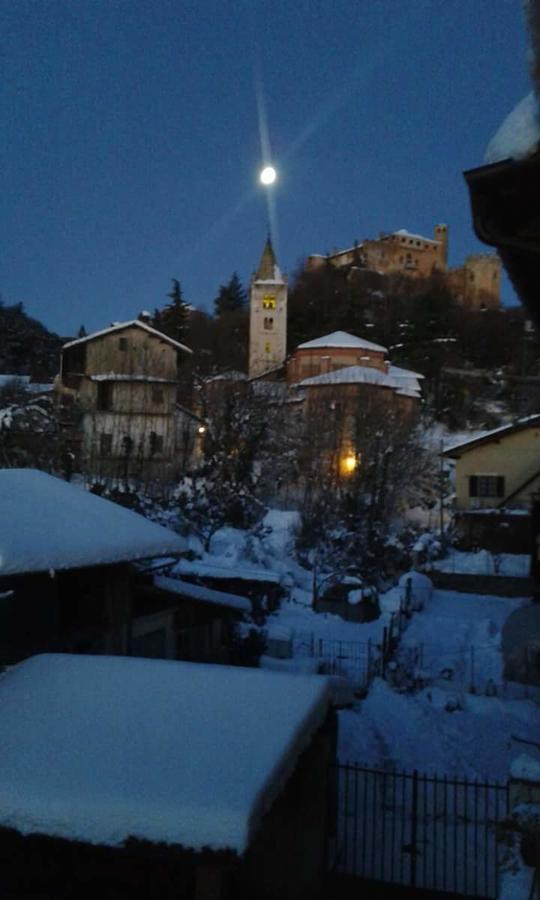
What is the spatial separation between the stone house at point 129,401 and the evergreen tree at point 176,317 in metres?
18.8

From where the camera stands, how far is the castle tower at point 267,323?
230 feet

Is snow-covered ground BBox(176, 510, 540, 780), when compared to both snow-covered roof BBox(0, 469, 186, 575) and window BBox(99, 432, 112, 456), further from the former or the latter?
window BBox(99, 432, 112, 456)

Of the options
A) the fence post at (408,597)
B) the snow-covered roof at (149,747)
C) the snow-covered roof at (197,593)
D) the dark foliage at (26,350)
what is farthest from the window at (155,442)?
the snow-covered roof at (149,747)

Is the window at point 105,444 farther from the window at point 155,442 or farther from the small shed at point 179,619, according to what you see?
the small shed at point 179,619

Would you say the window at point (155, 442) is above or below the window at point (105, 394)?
below

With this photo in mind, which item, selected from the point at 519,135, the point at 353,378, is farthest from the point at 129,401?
the point at 519,135

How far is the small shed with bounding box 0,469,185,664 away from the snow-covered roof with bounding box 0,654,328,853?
2.09 m

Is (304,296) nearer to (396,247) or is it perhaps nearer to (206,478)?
(396,247)

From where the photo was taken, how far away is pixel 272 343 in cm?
7094

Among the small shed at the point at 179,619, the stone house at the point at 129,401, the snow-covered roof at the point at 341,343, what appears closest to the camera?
the small shed at the point at 179,619

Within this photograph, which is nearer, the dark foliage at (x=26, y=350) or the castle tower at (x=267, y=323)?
the dark foliage at (x=26, y=350)

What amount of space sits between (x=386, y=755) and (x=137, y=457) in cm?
2668

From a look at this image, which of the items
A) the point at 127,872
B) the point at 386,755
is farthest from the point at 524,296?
the point at 386,755

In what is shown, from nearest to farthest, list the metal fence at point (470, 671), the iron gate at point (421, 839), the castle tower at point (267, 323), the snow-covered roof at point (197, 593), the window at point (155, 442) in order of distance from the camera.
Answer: the iron gate at point (421, 839) → the snow-covered roof at point (197, 593) → the metal fence at point (470, 671) → the window at point (155, 442) → the castle tower at point (267, 323)
